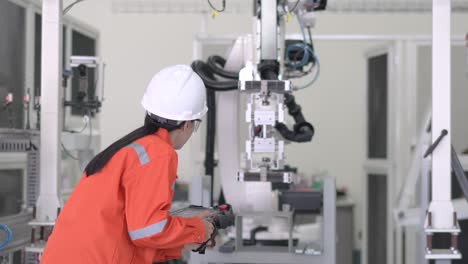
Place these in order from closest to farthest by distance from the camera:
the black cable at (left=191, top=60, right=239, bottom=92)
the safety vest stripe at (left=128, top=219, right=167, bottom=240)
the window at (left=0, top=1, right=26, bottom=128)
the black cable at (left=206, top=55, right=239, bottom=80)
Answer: the safety vest stripe at (left=128, top=219, right=167, bottom=240) < the black cable at (left=191, top=60, right=239, bottom=92) < the black cable at (left=206, top=55, right=239, bottom=80) < the window at (left=0, top=1, right=26, bottom=128)

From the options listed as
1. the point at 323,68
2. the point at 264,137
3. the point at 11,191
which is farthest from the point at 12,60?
the point at 323,68

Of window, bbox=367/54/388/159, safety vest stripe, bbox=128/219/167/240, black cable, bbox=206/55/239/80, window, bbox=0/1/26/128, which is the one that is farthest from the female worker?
window, bbox=367/54/388/159

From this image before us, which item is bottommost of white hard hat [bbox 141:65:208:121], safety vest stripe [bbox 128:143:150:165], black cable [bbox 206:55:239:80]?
safety vest stripe [bbox 128:143:150:165]

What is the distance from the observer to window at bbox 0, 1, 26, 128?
291cm

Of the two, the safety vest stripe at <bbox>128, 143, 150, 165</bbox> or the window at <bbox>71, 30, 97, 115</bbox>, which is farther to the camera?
the window at <bbox>71, 30, 97, 115</bbox>

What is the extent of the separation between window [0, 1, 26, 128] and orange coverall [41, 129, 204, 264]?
1256 millimetres

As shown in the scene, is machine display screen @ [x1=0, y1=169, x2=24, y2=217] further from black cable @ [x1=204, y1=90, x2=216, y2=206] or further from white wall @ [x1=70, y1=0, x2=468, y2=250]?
white wall @ [x1=70, y1=0, x2=468, y2=250]

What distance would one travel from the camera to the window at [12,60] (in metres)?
2.91

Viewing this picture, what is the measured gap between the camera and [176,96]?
5.83 feet

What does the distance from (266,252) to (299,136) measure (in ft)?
1.57

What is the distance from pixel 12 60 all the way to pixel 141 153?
5.48 feet

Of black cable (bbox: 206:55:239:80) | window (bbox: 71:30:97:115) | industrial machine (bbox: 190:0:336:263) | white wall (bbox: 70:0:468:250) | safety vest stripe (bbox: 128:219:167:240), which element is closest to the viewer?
safety vest stripe (bbox: 128:219:167:240)

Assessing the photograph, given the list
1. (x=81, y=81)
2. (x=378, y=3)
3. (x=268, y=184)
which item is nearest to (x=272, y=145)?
(x=268, y=184)

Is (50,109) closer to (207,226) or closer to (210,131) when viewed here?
(210,131)
